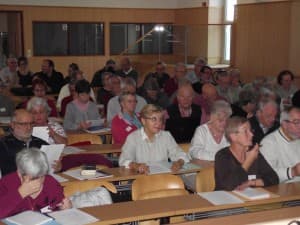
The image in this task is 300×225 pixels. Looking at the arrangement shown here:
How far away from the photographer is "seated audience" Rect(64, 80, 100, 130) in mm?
7008

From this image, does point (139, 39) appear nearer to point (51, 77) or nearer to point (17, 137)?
point (51, 77)

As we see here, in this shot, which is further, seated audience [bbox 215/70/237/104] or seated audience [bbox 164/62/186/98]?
seated audience [bbox 164/62/186/98]

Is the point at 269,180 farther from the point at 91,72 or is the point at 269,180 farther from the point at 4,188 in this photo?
the point at 91,72

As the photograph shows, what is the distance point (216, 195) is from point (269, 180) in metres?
0.60

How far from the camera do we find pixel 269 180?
4176 mm

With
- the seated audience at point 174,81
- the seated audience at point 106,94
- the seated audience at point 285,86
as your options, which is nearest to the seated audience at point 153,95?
the seated audience at point 106,94

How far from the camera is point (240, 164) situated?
4.07 meters

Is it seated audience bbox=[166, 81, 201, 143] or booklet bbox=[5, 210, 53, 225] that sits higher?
seated audience bbox=[166, 81, 201, 143]

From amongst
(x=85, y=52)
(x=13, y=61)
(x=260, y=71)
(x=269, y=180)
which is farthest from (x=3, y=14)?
(x=269, y=180)

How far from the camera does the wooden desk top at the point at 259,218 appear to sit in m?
3.28

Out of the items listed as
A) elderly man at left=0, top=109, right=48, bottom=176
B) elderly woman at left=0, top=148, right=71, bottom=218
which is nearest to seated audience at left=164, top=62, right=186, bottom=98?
elderly man at left=0, top=109, right=48, bottom=176

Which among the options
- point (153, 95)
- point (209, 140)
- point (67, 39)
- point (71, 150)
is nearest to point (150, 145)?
point (209, 140)

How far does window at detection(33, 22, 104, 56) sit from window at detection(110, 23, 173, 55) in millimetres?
466

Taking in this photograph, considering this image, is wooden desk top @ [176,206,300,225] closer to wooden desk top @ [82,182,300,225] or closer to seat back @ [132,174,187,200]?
wooden desk top @ [82,182,300,225]
